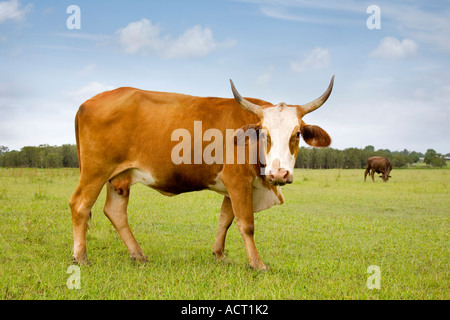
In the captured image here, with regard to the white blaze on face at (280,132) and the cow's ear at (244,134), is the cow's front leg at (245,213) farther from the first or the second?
the white blaze on face at (280,132)

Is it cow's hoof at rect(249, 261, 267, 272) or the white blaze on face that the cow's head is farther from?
cow's hoof at rect(249, 261, 267, 272)

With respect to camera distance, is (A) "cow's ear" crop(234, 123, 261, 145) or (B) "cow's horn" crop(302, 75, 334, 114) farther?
(B) "cow's horn" crop(302, 75, 334, 114)

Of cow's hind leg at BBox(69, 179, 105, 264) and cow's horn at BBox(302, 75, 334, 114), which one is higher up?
cow's horn at BBox(302, 75, 334, 114)

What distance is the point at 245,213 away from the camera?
5.28 metres

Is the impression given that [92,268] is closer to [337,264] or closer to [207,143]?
[207,143]

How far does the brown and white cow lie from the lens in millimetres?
5273

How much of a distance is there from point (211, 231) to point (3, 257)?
386cm

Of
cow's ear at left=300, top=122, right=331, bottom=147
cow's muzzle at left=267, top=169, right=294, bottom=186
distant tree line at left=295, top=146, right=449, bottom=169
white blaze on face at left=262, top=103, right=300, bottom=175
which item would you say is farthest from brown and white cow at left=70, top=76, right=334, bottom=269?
distant tree line at left=295, top=146, right=449, bottom=169

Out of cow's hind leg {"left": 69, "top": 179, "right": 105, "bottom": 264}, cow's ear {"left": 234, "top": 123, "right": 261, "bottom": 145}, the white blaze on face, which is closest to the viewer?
the white blaze on face

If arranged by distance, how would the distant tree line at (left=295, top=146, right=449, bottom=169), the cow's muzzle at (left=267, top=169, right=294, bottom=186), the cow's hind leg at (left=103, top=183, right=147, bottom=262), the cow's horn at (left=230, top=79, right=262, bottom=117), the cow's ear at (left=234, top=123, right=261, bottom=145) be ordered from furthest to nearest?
the distant tree line at (left=295, top=146, right=449, bottom=169)
the cow's hind leg at (left=103, top=183, right=147, bottom=262)
the cow's horn at (left=230, top=79, right=262, bottom=117)
the cow's ear at (left=234, top=123, right=261, bottom=145)
the cow's muzzle at (left=267, top=169, right=294, bottom=186)

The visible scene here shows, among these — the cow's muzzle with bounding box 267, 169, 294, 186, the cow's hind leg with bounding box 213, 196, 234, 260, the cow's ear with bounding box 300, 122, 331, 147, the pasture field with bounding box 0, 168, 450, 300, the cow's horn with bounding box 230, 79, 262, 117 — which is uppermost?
the cow's horn with bounding box 230, 79, 262, 117

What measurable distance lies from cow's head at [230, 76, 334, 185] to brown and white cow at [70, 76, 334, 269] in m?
0.02

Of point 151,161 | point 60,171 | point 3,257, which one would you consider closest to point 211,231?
point 151,161
